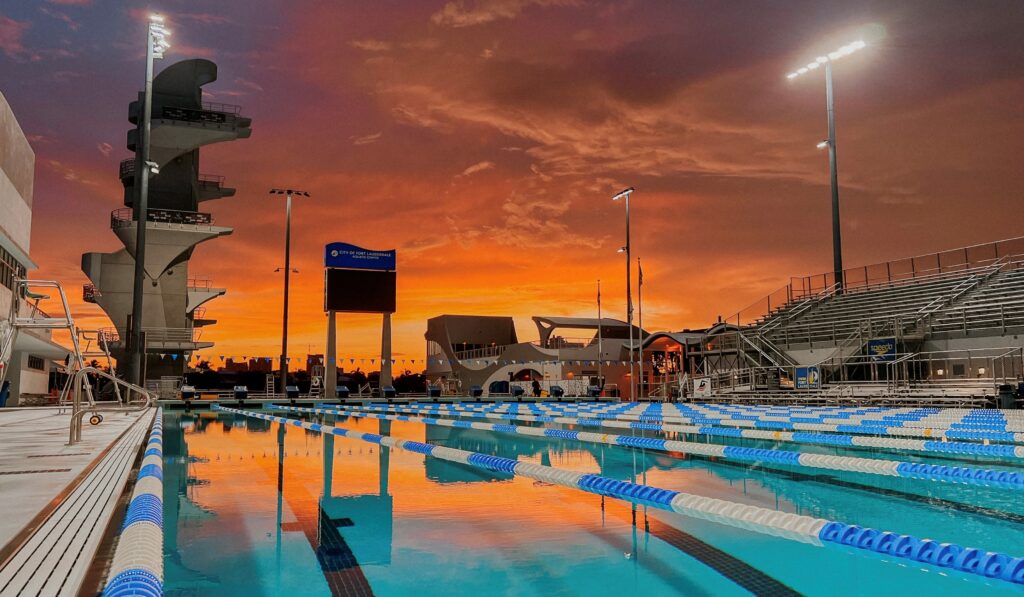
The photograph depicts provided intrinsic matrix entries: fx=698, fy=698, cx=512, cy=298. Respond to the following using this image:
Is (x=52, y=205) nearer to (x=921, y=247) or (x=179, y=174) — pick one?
(x=179, y=174)

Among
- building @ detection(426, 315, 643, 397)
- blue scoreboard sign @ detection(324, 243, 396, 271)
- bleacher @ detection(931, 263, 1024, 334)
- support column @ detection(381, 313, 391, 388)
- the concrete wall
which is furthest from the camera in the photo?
building @ detection(426, 315, 643, 397)

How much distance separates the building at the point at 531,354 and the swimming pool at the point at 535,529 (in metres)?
31.8

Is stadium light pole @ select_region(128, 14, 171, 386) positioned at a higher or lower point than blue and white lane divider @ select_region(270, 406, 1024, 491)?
higher

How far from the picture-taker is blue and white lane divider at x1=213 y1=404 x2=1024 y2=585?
3.19 metres

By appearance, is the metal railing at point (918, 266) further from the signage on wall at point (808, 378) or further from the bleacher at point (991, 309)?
the signage on wall at point (808, 378)

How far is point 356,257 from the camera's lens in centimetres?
3603

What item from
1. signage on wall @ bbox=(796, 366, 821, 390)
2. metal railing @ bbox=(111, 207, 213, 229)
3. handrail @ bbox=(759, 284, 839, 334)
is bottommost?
signage on wall @ bbox=(796, 366, 821, 390)

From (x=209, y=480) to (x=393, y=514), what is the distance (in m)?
2.88

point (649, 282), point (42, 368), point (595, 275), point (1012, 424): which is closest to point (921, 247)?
point (649, 282)

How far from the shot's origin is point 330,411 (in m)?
23.4

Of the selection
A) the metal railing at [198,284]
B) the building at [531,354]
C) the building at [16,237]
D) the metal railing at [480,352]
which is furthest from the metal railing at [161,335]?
the metal railing at [480,352]

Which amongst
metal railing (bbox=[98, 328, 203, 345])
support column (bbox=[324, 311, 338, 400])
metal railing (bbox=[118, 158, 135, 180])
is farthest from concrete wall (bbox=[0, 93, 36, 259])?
support column (bbox=[324, 311, 338, 400])

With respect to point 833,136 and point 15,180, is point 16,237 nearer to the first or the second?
point 15,180

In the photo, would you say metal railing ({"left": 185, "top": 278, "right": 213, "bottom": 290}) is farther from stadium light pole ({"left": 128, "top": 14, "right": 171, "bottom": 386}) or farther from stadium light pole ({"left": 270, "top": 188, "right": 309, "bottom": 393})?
stadium light pole ({"left": 128, "top": 14, "right": 171, "bottom": 386})
